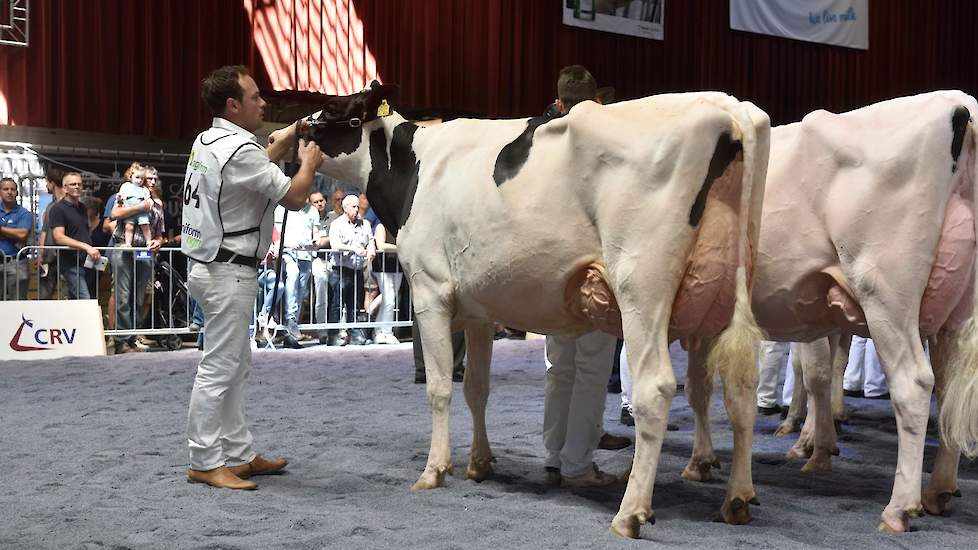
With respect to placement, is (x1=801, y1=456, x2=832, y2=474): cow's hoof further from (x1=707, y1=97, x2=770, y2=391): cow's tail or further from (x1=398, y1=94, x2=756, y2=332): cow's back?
(x1=398, y1=94, x2=756, y2=332): cow's back

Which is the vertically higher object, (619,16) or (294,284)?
(619,16)

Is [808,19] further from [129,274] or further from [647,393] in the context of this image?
[647,393]

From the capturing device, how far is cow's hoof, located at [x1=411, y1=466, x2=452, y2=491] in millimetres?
4672

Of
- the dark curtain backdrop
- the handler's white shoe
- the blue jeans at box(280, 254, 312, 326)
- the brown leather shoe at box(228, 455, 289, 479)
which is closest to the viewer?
the handler's white shoe

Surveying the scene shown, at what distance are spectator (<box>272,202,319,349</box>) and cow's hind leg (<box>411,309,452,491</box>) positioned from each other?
21.9 feet

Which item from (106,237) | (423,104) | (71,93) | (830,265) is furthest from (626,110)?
(423,104)

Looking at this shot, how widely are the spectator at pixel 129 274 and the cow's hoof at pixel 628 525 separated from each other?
25.6 ft

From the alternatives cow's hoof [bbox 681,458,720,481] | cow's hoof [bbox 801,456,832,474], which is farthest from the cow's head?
cow's hoof [bbox 801,456,832,474]

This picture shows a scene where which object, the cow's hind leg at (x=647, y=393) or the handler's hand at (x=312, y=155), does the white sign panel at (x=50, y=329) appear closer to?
the handler's hand at (x=312, y=155)

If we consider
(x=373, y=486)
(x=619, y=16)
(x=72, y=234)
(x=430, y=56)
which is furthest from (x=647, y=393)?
(x=619, y=16)

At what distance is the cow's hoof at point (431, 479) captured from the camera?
4.67m

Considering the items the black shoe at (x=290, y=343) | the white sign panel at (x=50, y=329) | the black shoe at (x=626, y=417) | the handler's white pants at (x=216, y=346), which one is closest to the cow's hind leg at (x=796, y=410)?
the black shoe at (x=626, y=417)

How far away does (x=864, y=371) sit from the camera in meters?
7.89

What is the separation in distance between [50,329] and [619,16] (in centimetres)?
1075
